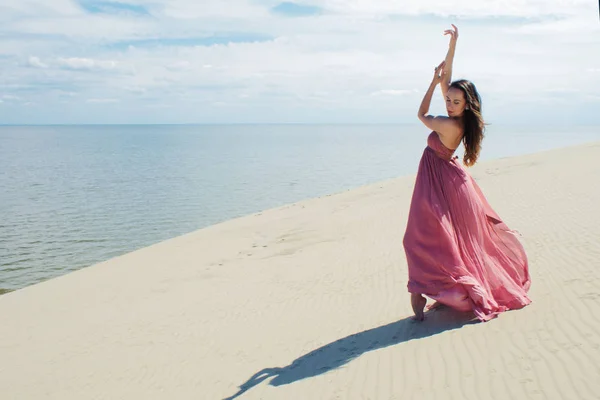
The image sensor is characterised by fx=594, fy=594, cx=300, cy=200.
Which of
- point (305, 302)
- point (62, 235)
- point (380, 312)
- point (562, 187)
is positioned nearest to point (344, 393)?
point (380, 312)

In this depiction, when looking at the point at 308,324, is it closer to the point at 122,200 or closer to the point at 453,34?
the point at 453,34

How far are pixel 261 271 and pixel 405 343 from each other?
20.7 feet

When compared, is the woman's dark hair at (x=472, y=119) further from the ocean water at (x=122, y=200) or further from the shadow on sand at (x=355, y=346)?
the ocean water at (x=122, y=200)

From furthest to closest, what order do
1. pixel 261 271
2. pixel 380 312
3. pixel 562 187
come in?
pixel 562 187 → pixel 261 271 → pixel 380 312

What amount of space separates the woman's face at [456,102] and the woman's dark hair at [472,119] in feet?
0.09

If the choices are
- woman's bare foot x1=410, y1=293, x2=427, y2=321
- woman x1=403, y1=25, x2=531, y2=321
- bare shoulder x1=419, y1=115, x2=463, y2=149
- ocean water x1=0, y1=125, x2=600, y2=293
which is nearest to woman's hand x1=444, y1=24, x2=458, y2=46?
woman x1=403, y1=25, x2=531, y2=321

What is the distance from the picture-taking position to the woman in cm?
534

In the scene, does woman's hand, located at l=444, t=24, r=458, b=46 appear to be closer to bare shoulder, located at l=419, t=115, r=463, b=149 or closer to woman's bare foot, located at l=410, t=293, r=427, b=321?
bare shoulder, located at l=419, t=115, r=463, b=149

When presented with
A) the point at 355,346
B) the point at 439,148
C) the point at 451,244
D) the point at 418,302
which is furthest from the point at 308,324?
the point at 439,148

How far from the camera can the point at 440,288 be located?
5414mm

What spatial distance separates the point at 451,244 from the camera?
17.6 feet

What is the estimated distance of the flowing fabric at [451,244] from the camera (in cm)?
538

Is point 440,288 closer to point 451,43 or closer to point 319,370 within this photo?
point 319,370

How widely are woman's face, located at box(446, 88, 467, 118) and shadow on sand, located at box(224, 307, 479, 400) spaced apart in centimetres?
193
